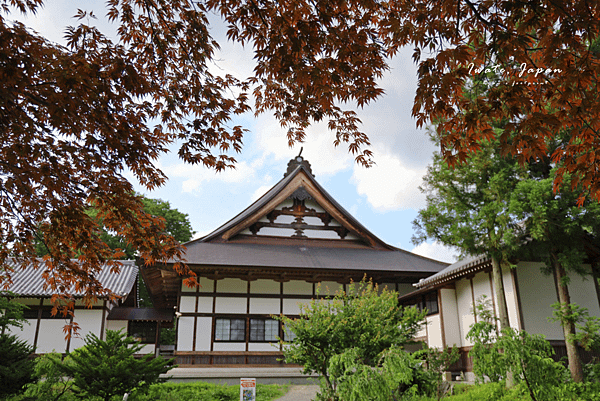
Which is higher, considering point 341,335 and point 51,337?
point 51,337

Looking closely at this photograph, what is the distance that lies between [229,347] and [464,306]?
25.4ft

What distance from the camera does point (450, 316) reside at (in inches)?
571

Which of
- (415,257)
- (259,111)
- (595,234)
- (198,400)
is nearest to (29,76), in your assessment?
(259,111)

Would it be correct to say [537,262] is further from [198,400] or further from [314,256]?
[198,400]

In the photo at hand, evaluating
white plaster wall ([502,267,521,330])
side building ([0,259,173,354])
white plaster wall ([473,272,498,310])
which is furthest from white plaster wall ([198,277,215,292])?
white plaster wall ([502,267,521,330])

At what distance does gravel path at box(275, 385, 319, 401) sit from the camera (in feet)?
38.4

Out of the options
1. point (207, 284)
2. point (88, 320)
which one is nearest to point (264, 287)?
point (207, 284)

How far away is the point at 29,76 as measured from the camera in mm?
4207

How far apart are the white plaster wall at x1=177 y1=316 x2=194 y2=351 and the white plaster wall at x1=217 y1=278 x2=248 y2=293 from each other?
4.61ft

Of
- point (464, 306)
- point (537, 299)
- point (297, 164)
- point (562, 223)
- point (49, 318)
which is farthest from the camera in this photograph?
point (297, 164)

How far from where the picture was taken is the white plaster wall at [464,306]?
13.9 m

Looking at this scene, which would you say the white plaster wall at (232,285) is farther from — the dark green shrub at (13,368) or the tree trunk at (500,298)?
the tree trunk at (500,298)

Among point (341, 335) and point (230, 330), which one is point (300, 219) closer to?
point (230, 330)

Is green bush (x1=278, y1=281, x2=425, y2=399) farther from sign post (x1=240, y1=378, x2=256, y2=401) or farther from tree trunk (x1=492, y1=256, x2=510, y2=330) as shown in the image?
tree trunk (x1=492, y1=256, x2=510, y2=330)
